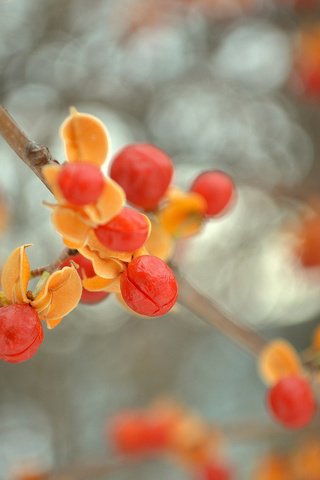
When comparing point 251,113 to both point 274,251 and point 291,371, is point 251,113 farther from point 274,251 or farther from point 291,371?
point 291,371

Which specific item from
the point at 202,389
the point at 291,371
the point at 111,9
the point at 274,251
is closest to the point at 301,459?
the point at 274,251

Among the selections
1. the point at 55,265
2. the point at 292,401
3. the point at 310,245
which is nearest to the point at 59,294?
the point at 55,265

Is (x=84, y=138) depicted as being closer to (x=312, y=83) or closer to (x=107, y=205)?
(x=107, y=205)

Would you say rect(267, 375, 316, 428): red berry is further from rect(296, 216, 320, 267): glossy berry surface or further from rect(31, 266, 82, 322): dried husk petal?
rect(296, 216, 320, 267): glossy berry surface

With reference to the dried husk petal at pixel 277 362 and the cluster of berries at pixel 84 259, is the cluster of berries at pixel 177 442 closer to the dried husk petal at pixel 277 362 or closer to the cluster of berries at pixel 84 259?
the dried husk petal at pixel 277 362

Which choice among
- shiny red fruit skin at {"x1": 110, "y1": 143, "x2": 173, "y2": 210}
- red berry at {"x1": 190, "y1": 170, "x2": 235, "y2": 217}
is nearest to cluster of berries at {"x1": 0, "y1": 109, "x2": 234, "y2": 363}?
shiny red fruit skin at {"x1": 110, "y1": 143, "x2": 173, "y2": 210}
